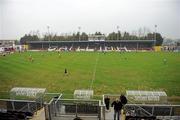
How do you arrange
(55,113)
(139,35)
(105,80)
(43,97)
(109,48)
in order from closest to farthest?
(55,113) → (43,97) → (105,80) → (139,35) → (109,48)

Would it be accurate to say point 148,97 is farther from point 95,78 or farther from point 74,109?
point 95,78

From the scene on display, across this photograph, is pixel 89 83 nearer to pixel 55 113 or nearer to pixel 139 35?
pixel 55 113

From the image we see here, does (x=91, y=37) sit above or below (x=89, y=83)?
above

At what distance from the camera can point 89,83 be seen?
1761 cm

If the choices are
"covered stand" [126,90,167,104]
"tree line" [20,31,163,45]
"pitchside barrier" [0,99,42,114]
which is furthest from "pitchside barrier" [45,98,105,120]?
"tree line" [20,31,163,45]

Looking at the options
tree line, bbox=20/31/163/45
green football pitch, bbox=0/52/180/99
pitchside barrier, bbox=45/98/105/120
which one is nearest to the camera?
pitchside barrier, bbox=45/98/105/120

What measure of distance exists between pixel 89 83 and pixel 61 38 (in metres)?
24.8

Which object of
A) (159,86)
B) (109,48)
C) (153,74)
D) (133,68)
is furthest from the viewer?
(109,48)

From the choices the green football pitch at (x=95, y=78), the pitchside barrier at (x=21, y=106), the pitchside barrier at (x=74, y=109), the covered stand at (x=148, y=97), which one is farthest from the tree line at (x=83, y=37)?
the pitchside barrier at (x=74, y=109)

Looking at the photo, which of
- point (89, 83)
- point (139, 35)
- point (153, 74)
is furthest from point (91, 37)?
point (89, 83)

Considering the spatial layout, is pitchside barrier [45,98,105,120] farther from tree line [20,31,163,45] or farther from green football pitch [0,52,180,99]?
tree line [20,31,163,45]

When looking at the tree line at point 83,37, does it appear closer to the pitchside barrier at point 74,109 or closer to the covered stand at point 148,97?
the covered stand at point 148,97

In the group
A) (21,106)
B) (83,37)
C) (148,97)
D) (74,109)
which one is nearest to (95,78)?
(148,97)

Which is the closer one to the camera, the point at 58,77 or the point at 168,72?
the point at 58,77
